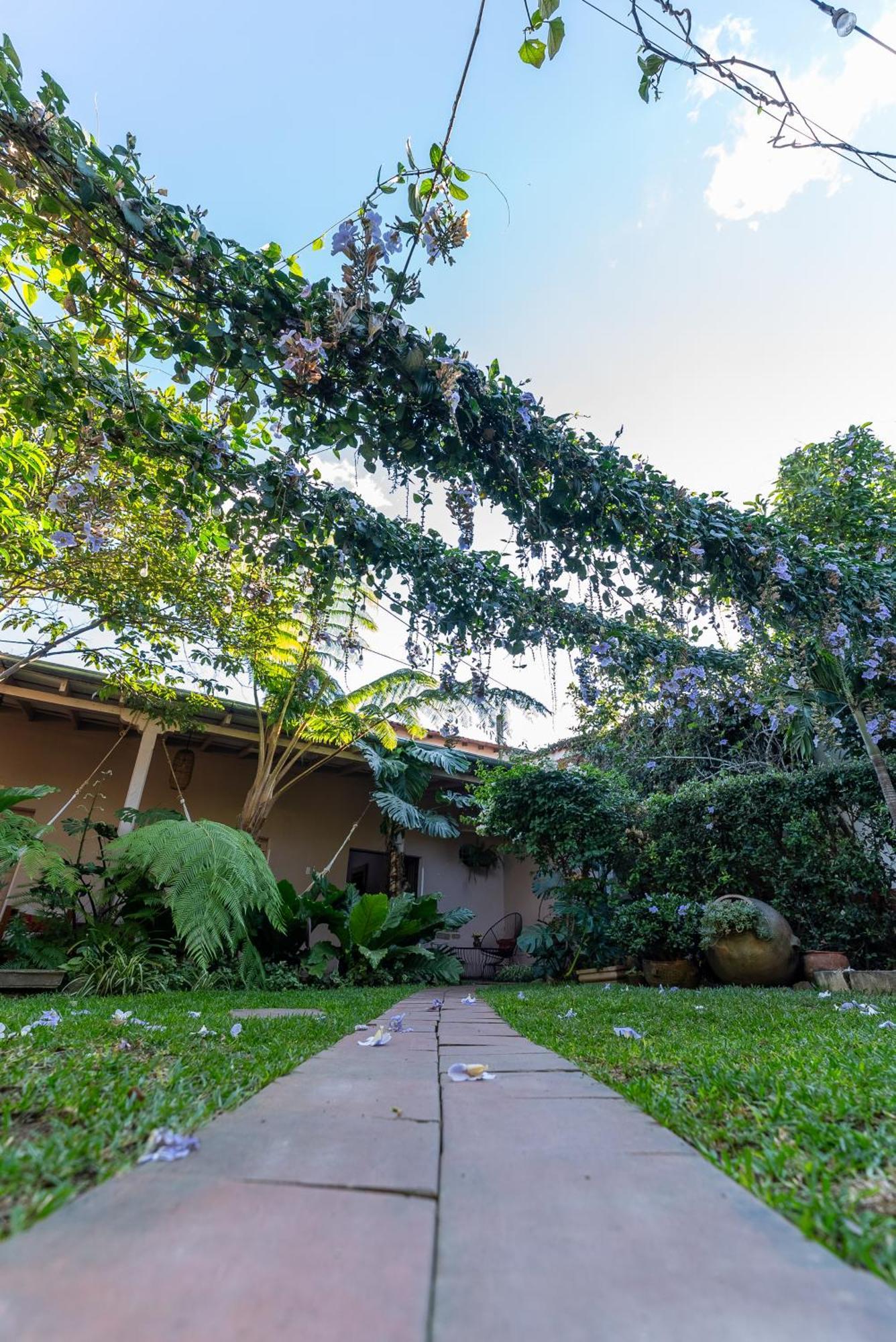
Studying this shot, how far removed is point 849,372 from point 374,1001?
6.57 meters

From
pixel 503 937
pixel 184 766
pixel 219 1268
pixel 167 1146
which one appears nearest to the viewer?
pixel 219 1268

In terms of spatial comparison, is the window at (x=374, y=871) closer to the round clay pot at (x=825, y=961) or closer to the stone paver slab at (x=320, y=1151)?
the round clay pot at (x=825, y=961)

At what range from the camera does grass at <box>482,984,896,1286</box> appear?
33.5 inches

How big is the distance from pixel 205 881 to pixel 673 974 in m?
4.43

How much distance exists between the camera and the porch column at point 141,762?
7.65 meters

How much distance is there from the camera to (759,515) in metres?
4.20

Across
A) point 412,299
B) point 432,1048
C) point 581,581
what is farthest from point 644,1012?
point 412,299

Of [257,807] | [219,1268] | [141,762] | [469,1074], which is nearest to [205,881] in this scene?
[257,807]

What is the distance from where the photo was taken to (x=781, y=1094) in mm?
1460

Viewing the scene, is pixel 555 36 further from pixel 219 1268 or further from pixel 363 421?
pixel 219 1268

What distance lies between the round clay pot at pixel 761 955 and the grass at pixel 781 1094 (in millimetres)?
2154

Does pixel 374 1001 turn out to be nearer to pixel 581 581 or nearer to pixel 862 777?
pixel 581 581

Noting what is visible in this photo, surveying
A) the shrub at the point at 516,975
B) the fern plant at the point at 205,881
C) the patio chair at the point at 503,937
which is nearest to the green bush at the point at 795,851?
the shrub at the point at 516,975

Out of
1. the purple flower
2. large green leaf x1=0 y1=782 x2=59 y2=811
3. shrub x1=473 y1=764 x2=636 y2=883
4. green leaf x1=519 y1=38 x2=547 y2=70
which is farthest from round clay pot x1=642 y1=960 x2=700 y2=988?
green leaf x1=519 y1=38 x2=547 y2=70
